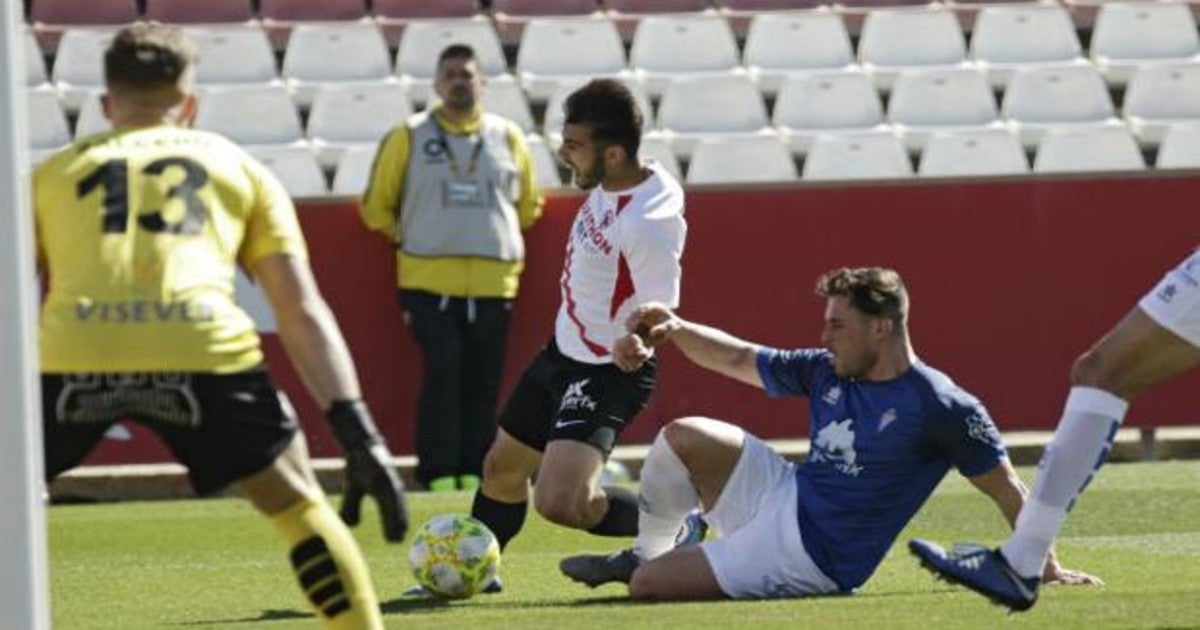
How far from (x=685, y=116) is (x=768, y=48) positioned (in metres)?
1.21

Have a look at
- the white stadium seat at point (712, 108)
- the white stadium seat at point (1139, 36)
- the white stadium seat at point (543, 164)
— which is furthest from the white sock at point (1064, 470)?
the white stadium seat at point (1139, 36)

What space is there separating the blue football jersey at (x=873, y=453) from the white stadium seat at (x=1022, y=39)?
10863 mm

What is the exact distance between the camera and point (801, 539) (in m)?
10.0

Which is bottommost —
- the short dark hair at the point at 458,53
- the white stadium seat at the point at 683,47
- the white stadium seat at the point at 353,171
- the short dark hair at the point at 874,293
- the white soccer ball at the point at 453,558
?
the white stadium seat at the point at 353,171

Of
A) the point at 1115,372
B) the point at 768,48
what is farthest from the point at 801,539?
the point at 768,48

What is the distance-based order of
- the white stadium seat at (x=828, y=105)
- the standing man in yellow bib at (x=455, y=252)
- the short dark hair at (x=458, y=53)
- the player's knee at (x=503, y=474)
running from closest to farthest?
the player's knee at (x=503, y=474) < the short dark hair at (x=458, y=53) < the standing man in yellow bib at (x=455, y=252) < the white stadium seat at (x=828, y=105)

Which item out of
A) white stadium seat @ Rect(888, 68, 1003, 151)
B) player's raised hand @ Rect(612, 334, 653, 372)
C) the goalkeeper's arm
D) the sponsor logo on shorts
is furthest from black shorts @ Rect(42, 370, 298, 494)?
white stadium seat @ Rect(888, 68, 1003, 151)

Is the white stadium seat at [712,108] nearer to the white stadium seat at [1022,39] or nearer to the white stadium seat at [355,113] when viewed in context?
the white stadium seat at [355,113]

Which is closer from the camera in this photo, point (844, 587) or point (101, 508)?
point (844, 587)

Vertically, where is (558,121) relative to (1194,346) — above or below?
below

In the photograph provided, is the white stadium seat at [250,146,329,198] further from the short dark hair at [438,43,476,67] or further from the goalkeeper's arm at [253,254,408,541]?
the goalkeeper's arm at [253,254,408,541]

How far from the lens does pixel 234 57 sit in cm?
1973

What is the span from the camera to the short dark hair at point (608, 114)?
34.7 ft

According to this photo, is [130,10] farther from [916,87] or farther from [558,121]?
[916,87]
